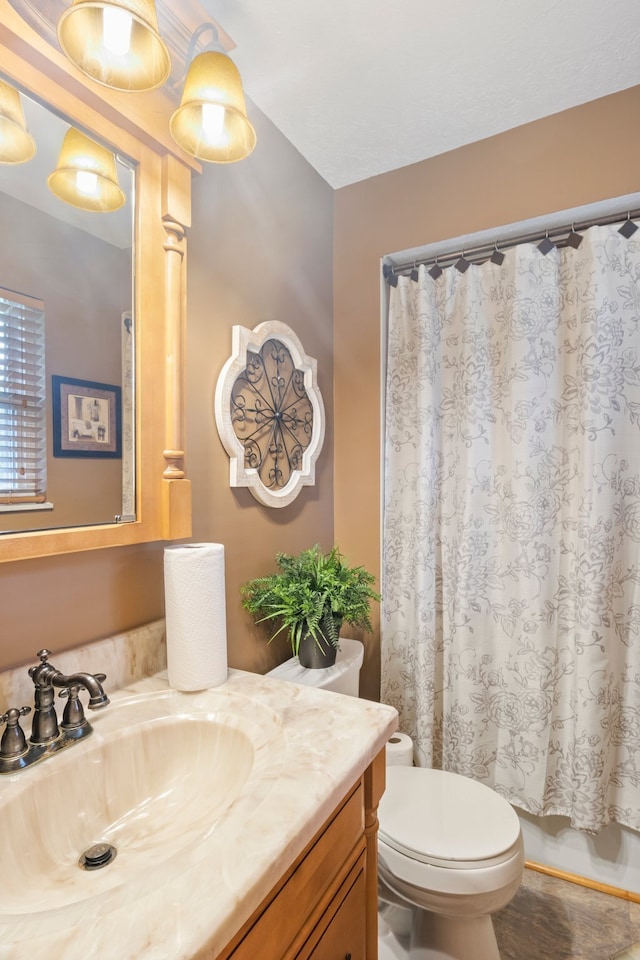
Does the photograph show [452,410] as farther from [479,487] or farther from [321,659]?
[321,659]

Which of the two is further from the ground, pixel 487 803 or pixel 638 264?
pixel 638 264

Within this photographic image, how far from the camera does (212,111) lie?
1.05m

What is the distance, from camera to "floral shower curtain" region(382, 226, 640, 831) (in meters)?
1.55

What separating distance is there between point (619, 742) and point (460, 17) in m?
2.13

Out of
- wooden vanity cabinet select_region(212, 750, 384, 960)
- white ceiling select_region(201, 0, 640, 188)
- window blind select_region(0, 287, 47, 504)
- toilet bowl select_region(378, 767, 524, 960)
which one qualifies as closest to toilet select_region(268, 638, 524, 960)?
toilet bowl select_region(378, 767, 524, 960)

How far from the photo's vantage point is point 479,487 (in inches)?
69.2

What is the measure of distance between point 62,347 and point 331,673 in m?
1.10

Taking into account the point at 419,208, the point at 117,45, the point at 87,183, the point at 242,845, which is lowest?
the point at 242,845

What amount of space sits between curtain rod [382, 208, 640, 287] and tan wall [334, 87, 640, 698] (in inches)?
3.2

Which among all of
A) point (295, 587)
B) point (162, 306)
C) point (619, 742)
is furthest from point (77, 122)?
point (619, 742)

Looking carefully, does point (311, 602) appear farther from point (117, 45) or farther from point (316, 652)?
point (117, 45)

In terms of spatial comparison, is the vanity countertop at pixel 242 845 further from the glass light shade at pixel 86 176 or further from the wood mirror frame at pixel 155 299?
the glass light shade at pixel 86 176

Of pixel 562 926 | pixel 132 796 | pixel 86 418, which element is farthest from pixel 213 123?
pixel 562 926

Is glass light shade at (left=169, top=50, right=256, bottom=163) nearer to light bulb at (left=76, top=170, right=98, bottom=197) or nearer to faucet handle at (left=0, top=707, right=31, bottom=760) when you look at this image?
light bulb at (left=76, top=170, right=98, bottom=197)
